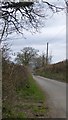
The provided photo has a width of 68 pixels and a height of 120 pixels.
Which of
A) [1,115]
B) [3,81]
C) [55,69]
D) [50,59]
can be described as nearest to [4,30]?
[3,81]

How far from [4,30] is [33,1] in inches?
135

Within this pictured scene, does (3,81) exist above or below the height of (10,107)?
above

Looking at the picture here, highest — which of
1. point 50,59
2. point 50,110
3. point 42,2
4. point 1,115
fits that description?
point 42,2

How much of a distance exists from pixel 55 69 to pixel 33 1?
43.0 m

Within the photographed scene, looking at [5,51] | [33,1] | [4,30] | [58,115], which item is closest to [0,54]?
[5,51]

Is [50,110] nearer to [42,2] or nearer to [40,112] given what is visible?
[40,112]

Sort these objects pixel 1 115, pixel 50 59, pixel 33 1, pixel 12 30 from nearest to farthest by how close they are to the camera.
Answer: pixel 1 115 → pixel 12 30 → pixel 33 1 → pixel 50 59

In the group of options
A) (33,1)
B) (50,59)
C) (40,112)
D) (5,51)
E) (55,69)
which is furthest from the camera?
(50,59)

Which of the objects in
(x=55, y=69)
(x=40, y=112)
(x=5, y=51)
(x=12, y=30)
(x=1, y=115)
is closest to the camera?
(x=1, y=115)

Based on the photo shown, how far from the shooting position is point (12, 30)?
11930 millimetres

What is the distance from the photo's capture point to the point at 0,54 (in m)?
10.1

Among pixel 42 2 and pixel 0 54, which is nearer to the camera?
pixel 0 54

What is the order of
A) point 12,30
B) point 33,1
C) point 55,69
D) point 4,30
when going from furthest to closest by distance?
point 55,69
point 33,1
point 12,30
point 4,30

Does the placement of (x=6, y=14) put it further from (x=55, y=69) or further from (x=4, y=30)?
(x=55, y=69)
